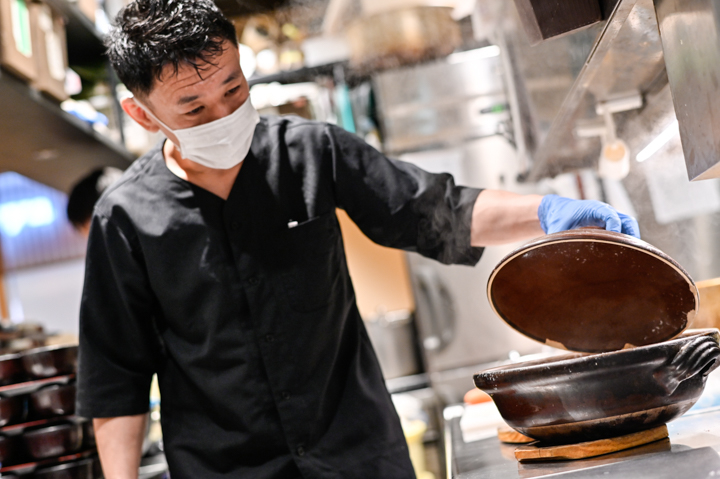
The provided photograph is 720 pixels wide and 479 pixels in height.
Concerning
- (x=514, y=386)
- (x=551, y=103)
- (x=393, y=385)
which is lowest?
(x=393, y=385)

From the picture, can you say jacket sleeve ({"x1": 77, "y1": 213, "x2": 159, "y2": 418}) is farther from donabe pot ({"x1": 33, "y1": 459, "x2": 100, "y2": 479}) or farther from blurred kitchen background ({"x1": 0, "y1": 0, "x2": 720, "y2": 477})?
blurred kitchen background ({"x1": 0, "y1": 0, "x2": 720, "y2": 477})

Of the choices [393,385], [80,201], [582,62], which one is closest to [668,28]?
[582,62]

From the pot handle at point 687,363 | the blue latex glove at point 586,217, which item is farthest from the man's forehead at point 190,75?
the pot handle at point 687,363

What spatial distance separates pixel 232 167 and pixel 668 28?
0.86 m

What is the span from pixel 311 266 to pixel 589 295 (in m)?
0.57

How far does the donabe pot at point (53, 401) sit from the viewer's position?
1416 millimetres

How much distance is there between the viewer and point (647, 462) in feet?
2.58

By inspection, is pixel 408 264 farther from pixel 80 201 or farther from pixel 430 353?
pixel 80 201

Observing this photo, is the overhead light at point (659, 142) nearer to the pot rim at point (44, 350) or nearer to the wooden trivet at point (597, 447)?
the wooden trivet at point (597, 447)

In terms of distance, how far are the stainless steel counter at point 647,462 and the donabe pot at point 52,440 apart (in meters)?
0.83

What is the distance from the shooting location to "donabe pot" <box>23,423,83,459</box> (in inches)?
53.9

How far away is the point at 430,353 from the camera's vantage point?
3424 millimetres

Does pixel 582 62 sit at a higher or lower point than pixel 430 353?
higher

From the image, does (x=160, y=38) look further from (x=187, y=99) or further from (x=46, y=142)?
(x=46, y=142)
